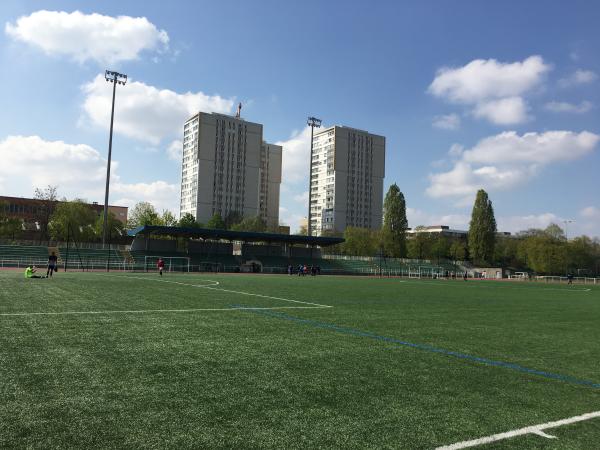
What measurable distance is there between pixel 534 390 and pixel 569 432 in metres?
1.41

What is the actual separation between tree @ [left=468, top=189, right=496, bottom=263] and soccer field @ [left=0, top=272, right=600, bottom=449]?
85.9 metres

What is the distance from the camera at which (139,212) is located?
321ft

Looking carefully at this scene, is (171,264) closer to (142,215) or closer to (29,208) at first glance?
(142,215)

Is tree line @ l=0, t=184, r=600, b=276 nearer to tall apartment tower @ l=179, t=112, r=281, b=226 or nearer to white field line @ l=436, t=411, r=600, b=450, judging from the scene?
tall apartment tower @ l=179, t=112, r=281, b=226

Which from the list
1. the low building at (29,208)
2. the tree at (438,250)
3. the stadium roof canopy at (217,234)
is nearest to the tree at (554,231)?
the tree at (438,250)

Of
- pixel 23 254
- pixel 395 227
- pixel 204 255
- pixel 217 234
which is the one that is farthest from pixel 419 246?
pixel 23 254

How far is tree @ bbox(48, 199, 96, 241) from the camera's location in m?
75.7

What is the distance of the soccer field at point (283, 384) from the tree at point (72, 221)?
73.0 m

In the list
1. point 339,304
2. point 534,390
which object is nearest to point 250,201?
point 339,304

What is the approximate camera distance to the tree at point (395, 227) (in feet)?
298

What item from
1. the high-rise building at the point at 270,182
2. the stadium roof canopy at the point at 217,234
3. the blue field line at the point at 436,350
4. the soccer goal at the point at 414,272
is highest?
the high-rise building at the point at 270,182

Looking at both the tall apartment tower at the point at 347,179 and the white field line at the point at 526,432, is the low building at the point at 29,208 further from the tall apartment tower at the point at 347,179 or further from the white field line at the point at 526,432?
the white field line at the point at 526,432

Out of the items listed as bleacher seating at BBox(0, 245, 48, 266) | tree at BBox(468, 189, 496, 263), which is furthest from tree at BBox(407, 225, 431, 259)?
bleacher seating at BBox(0, 245, 48, 266)

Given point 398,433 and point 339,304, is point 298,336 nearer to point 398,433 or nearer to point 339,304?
point 398,433
